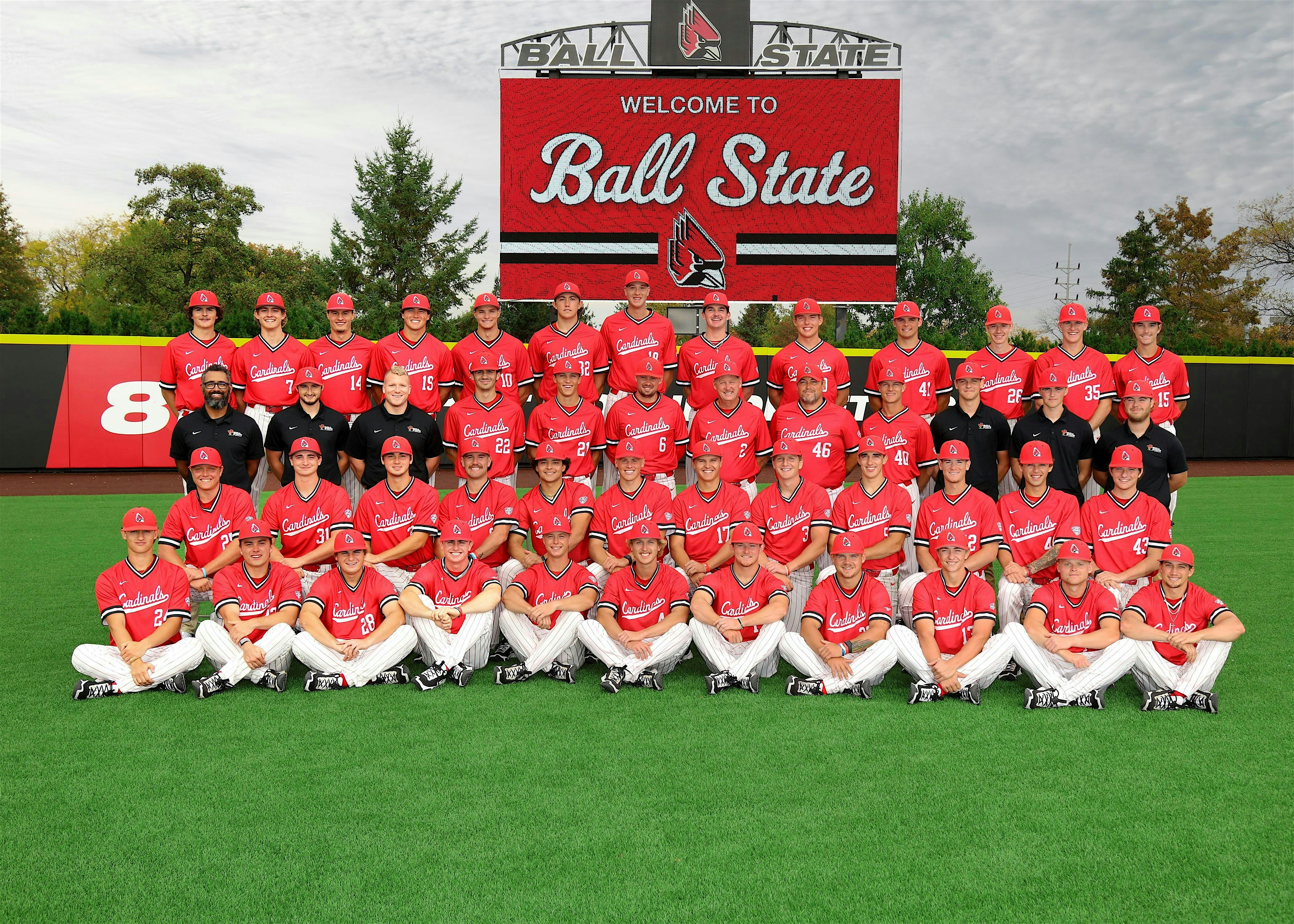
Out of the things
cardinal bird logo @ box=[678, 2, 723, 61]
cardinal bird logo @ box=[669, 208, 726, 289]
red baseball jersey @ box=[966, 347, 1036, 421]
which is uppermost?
cardinal bird logo @ box=[678, 2, 723, 61]

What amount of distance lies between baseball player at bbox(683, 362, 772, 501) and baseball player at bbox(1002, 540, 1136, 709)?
2.32 m

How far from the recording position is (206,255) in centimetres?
3884

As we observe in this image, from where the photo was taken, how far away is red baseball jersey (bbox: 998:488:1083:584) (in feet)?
20.8

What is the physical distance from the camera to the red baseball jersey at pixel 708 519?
6.54 m

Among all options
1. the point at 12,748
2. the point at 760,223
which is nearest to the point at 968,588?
the point at 12,748

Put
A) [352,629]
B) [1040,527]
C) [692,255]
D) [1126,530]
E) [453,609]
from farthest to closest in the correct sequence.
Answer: [692,255]
[1040,527]
[1126,530]
[453,609]
[352,629]

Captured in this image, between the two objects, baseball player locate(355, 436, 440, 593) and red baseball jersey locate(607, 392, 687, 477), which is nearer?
baseball player locate(355, 436, 440, 593)

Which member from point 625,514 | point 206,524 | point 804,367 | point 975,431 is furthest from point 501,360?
point 975,431

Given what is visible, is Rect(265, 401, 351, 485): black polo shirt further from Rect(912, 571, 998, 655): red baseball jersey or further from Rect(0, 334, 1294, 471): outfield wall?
Rect(0, 334, 1294, 471): outfield wall

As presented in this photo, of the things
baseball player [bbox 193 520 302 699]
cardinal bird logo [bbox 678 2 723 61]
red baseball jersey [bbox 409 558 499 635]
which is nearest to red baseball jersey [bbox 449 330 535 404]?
red baseball jersey [bbox 409 558 499 635]

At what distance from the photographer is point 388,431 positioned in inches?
278

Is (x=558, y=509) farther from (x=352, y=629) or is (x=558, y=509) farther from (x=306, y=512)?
(x=306, y=512)

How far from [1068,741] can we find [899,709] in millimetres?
905

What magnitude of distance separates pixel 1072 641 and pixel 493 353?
520cm
